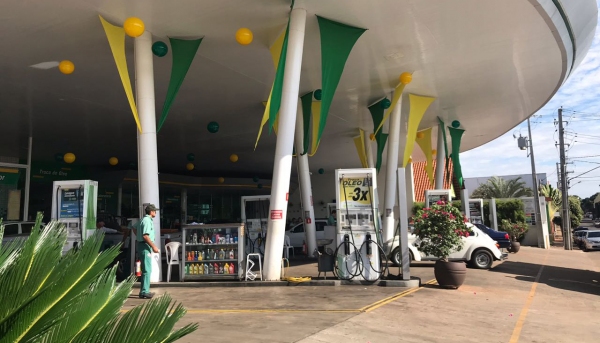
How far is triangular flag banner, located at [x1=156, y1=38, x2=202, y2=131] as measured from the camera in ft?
36.5

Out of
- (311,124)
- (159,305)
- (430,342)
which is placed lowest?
(430,342)

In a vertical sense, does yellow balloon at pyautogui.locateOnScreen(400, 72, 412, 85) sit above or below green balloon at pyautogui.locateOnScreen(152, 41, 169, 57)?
above

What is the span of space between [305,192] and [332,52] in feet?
25.9

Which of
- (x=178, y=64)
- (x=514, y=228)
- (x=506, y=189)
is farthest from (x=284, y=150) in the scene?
(x=506, y=189)

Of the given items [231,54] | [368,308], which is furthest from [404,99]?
[368,308]

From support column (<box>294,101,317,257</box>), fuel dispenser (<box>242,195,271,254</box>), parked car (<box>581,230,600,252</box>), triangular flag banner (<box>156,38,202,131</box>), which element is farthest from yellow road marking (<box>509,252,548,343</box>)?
parked car (<box>581,230,600,252</box>)

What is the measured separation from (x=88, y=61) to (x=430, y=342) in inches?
461

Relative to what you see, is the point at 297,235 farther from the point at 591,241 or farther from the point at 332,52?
the point at 591,241

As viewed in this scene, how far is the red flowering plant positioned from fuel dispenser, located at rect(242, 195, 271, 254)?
6229 mm

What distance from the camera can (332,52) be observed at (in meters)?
11.4

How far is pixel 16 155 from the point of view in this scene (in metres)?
26.4

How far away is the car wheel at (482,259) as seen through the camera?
13.9 m

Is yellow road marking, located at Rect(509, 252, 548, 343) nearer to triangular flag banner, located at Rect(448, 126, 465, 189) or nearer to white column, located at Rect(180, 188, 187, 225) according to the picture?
triangular flag banner, located at Rect(448, 126, 465, 189)

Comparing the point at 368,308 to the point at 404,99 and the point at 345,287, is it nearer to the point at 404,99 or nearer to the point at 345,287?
the point at 345,287
